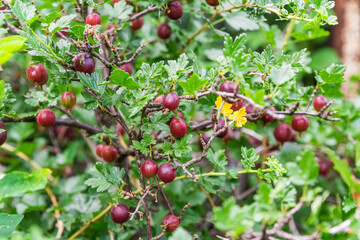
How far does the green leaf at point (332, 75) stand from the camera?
31.4 inches

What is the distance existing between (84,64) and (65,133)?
0.96 m

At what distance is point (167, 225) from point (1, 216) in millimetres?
349

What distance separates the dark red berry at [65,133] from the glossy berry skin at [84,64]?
0.92 m

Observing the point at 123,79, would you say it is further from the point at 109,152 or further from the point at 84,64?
the point at 109,152

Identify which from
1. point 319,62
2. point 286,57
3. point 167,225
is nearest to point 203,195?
point 167,225

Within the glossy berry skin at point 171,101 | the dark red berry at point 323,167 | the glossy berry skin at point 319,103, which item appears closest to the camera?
the glossy berry skin at point 171,101

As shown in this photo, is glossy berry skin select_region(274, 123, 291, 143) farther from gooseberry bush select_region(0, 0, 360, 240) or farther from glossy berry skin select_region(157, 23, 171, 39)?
glossy berry skin select_region(157, 23, 171, 39)

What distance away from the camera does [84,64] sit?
30.5 inches

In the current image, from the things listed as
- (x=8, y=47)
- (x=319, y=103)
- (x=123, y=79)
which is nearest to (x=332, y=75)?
(x=319, y=103)

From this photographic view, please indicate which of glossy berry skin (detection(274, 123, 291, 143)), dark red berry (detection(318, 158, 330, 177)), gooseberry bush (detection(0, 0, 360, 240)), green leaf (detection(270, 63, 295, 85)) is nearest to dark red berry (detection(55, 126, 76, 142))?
gooseberry bush (detection(0, 0, 360, 240))

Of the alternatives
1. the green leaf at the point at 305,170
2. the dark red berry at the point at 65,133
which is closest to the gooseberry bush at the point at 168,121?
the green leaf at the point at 305,170

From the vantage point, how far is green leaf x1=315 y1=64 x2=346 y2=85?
0.80 metres

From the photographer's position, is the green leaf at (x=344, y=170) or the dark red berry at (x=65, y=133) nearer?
the green leaf at (x=344, y=170)

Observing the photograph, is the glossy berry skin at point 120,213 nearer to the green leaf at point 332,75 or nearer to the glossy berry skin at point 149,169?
the glossy berry skin at point 149,169
